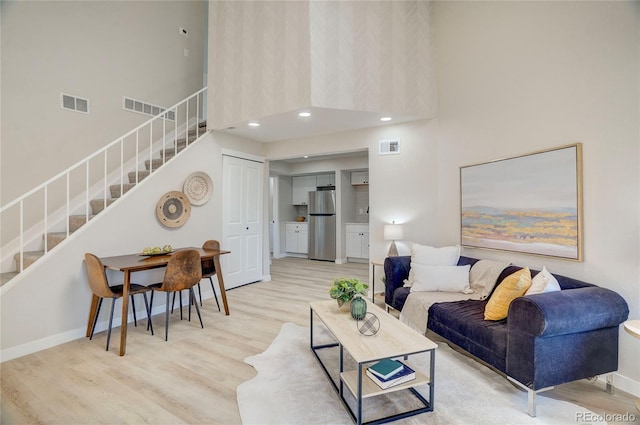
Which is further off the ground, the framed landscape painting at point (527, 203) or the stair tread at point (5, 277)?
the framed landscape painting at point (527, 203)

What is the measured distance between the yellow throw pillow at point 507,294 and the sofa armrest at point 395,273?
1.15 meters

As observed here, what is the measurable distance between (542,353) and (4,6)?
237 inches

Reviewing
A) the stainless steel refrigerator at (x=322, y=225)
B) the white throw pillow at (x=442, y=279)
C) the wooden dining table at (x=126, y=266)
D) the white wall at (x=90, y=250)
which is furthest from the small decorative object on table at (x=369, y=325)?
the stainless steel refrigerator at (x=322, y=225)

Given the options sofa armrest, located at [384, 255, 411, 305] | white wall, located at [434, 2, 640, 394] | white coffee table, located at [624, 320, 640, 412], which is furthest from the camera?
sofa armrest, located at [384, 255, 411, 305]

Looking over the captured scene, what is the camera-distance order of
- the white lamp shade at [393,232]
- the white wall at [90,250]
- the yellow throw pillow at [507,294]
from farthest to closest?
the white lamp shade at [393,232] < the white wall at [90,250] < the yellow throw pillow at [507,294]

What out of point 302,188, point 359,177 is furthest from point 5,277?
point 359,177

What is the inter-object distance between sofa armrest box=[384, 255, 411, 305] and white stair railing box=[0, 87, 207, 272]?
323 centimetres

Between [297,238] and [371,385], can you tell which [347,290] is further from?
[297,238]

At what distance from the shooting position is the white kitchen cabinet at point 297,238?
807 centimetres

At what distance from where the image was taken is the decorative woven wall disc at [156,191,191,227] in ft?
12.6

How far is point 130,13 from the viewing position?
4.58m

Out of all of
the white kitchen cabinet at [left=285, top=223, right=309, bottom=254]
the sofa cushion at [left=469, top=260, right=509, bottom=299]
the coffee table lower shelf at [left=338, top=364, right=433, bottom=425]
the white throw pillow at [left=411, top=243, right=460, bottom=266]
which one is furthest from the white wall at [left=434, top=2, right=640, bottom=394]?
the white kitchen cabinet at [left=285, top=223, right=309, bottom=254]

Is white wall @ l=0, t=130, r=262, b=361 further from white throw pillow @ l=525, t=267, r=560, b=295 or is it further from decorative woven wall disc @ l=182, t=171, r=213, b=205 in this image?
white throw pillow @ l=525, t=267, r=560, b=295

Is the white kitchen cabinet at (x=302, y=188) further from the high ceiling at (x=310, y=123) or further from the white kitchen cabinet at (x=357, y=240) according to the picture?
the high ceiling at (x=310, y=123)
